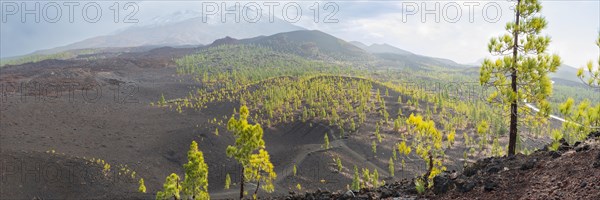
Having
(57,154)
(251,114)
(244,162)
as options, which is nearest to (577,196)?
(244,162)

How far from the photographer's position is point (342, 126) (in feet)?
152

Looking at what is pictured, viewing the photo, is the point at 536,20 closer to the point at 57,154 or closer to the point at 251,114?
the point at 57,154

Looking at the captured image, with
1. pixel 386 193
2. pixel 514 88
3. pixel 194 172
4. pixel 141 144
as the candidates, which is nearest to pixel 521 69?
pixel 514 88

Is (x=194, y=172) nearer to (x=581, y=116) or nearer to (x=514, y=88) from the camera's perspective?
(x=514, y=88)

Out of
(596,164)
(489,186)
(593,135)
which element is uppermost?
(593,135)

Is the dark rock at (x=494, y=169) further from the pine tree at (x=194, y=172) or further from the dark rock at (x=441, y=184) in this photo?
the pine tree at (x=194, y=172)

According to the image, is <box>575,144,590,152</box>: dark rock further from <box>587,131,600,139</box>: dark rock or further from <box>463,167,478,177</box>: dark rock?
<box>463,167,478,177</box>: dark rock

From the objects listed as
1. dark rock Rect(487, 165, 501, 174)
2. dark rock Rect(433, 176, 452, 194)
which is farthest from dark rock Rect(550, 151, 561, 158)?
dark rock Rect(433, 176, 452, 194)

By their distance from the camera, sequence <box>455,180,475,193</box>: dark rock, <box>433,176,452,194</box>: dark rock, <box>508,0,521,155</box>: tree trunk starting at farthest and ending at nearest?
<box>508,0,521,155</box>: tree trunk < <box>433,176,452,194</box>: dark rock < <box>455,180,475,193</box>: dark rock

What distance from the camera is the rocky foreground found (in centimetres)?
781

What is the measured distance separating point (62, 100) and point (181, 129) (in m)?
22.5

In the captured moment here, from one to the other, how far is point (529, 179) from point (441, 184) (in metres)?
2.25

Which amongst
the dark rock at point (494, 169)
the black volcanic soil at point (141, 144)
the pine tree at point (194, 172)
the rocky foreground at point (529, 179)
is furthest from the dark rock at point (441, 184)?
the black volcanic soil at point (141, 144)

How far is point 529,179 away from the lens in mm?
8953
